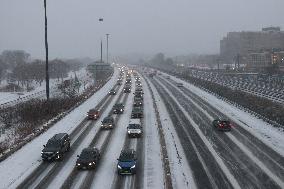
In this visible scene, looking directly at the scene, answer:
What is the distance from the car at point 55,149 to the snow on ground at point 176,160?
32.0 feet

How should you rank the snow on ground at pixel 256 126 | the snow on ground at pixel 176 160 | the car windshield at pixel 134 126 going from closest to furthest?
the snow on ground at pixel 176 160, the snow on ground at pixel 256 126, the car windshield at pixel 134 126

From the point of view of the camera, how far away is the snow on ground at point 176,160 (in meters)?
31.6

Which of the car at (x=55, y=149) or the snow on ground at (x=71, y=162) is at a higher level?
the car at (x=55, y=149)

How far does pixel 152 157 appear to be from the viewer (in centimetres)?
3891

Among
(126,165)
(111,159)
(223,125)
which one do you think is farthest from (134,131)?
(126,165)

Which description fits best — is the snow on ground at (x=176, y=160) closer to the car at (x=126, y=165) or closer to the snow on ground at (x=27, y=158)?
the car at (x=126, y=165)

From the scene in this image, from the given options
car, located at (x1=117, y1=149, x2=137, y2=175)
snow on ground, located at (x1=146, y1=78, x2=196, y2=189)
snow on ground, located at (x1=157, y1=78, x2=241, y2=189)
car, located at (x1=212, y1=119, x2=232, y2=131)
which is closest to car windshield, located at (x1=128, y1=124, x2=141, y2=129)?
snow on ground, located at (x1=146, y1=78, x2=196, y2=189)

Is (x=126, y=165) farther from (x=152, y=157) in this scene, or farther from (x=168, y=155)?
(x=168, y=155)

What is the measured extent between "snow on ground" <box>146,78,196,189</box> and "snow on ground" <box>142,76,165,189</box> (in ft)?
3.25

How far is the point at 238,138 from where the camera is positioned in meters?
48.0

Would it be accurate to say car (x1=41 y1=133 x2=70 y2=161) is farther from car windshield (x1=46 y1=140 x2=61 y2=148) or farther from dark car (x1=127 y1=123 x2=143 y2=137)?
dark car (x1=127 y1=123 x2=143 y2=137)

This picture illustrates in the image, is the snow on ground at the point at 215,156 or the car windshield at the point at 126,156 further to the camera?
the car windshield at the point at 126,156

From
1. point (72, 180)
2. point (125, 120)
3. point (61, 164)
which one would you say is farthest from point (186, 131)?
point (72, 180)

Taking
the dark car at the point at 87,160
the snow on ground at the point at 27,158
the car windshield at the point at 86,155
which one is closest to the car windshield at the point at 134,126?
the snow on ground at the point at 27,158
